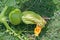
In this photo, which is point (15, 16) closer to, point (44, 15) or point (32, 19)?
point (32, 19)

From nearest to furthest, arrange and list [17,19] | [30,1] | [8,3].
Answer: [8,3]
[17,19]
[30,1]

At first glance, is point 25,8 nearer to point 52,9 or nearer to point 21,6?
point 21,6

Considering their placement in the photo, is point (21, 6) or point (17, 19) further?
point (21, 6)

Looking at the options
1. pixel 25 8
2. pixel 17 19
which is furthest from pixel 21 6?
pixel 17 19

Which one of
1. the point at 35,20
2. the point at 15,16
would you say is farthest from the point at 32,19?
the point at 15,16
